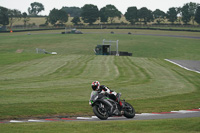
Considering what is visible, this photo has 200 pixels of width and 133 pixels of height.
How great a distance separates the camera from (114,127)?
12.1 m

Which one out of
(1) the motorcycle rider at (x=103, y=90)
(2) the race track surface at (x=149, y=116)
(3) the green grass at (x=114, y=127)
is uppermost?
(1) the motorcycle rider at (x=103, y=90)

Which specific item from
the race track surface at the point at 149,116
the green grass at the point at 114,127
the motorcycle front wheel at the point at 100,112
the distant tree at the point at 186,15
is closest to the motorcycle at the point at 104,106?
the motorcycle front wheel at the point at 100,112

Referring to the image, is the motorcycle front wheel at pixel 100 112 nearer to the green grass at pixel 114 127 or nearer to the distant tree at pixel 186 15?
the green grass at pixel 114 127

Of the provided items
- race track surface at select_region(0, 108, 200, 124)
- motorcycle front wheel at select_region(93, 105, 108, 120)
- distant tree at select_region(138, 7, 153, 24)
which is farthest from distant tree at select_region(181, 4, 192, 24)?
motorcycle front wheel at select_region(93, 105, 108, 120)

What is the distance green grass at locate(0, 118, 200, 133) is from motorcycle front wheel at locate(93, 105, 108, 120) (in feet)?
2.37

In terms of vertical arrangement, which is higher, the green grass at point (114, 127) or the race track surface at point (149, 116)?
the green grass at point (114, 127)

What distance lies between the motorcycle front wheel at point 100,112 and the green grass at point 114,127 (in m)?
0.72

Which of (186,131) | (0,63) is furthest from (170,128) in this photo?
(0,63)

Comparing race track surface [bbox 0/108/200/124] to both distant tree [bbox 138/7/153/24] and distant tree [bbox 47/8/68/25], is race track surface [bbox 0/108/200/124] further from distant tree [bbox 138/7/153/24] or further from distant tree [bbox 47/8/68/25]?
distant tree [bbox 47/8/68/25]

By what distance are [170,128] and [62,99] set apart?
849 cm

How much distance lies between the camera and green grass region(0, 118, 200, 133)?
37.4 ft

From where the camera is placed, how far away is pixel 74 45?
90750 millimetres

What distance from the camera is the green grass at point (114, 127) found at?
11406mm

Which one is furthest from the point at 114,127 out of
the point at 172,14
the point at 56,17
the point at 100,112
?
the point at 172,14
